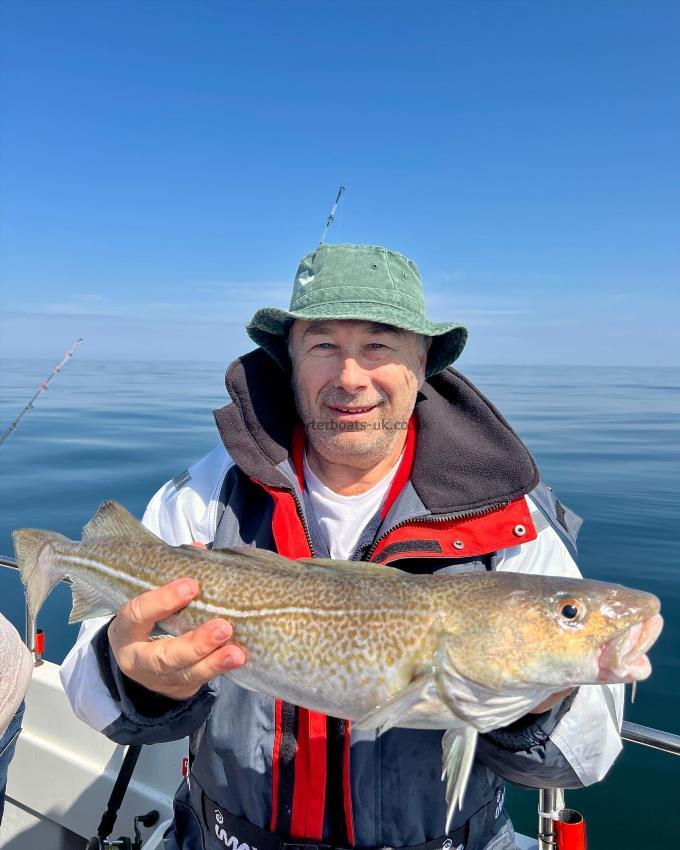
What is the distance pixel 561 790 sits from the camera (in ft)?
10.3

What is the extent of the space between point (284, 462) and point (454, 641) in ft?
4.62

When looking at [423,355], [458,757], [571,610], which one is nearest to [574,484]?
[423,355]

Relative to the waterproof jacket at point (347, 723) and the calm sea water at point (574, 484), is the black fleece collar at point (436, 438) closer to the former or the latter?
the waterproof jacket at point (347, 723)

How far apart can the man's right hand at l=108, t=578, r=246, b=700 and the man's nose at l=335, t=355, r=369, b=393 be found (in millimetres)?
1281

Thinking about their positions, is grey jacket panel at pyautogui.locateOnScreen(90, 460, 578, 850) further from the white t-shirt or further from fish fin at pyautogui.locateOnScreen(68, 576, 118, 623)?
the white t-shirt

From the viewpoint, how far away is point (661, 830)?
4.73 m

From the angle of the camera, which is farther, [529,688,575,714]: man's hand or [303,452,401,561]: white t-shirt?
[303,452,401,561]: white t-shirt

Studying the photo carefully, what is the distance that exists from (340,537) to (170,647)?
1142 mm

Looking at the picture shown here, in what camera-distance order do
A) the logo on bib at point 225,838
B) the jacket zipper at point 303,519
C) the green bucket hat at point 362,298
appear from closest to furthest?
the logo on bib at point 225,838 < the jacket zipper at point 303,519 < the green bucket hat at point 362,298

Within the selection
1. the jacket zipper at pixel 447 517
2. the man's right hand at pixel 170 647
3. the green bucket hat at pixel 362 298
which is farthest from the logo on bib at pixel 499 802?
the green bucket hat at pixel 362 298

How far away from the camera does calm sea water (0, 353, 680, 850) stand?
17.1ft

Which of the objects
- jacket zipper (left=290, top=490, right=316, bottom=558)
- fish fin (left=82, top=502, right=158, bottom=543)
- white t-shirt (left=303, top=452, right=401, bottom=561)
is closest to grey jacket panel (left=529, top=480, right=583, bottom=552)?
white t-shirt (left=303, top=452, right=401, bottom=561)

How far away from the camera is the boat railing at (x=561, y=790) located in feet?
9.36

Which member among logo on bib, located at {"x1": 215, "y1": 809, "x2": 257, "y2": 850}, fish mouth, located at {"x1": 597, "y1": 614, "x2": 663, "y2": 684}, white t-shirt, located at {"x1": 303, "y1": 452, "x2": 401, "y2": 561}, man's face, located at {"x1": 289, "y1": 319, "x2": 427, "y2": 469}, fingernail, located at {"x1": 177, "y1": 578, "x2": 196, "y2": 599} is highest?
man's face, located at {"x1": 289, "y1": 319, "x2": 427, "y2": 469}
